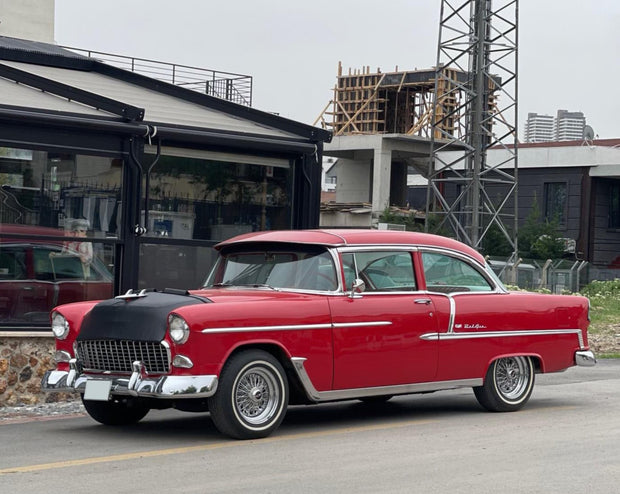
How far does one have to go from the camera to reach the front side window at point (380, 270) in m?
10.0

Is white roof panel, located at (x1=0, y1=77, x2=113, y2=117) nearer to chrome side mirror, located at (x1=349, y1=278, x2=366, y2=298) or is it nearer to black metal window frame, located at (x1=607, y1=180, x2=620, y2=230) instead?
chrome side mirror, located at (x1=349, y1=278, x2=366, y2=298)

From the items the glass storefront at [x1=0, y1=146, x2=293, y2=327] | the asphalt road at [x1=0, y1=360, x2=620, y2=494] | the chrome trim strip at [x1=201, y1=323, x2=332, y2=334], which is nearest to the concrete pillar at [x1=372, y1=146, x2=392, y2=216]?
the glass storefront at [x1=0, y1=146, x2=293, y2=327]

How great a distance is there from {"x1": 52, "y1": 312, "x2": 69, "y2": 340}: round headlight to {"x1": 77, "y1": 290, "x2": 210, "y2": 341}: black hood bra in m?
0.30

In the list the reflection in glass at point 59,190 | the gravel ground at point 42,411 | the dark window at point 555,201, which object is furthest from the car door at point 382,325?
the dark window at point 555,201

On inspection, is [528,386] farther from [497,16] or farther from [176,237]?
[497,16]

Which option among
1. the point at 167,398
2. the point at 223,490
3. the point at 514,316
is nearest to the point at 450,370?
the point at 514,316

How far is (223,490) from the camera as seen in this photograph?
703 cm

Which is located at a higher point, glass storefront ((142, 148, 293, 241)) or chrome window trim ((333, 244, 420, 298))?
glass storefront ((142, 148, 293, 241))

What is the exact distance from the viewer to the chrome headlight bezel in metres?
9.84

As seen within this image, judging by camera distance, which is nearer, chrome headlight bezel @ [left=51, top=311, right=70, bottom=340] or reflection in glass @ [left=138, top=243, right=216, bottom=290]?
chrome headlight bezel @ [left=51, top=311, right=70, bottom=340]

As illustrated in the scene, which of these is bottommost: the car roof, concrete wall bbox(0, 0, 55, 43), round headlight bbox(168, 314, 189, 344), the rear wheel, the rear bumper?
the rear wheel

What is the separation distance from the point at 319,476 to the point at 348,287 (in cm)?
261

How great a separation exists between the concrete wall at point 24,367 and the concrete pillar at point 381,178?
44.8m

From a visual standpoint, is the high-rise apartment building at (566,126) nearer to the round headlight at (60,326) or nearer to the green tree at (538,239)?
the green tree at (538,239)
